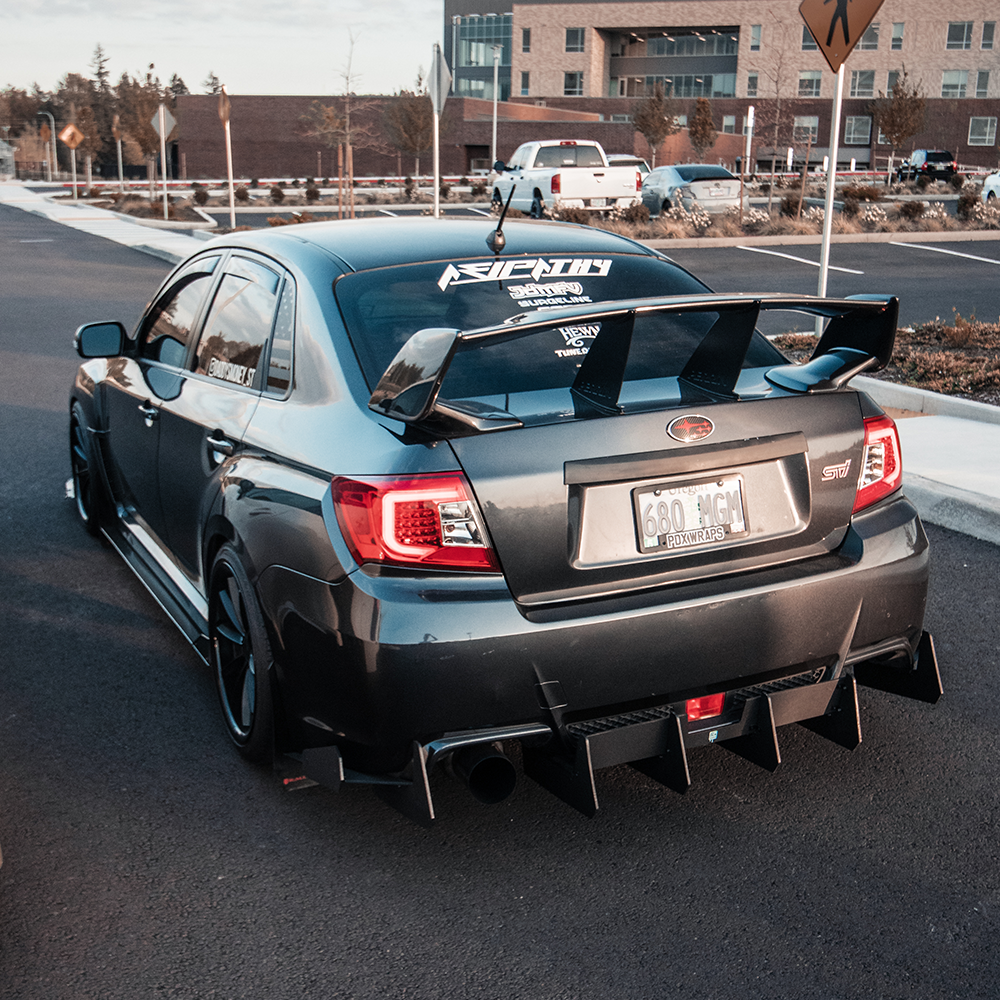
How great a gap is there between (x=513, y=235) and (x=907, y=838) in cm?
235

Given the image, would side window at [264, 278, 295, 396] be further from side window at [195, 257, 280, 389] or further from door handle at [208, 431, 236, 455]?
door handle at [208, 431, 236, 455]

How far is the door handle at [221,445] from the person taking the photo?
388cm

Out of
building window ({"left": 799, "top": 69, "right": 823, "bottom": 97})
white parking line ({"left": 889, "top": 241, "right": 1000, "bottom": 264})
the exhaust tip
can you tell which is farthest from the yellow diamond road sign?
building window ({"left": 799, "top": 69, "right": 823, "bottom": 97})

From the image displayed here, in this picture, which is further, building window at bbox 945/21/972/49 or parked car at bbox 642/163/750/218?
building window at bbox 945/21/972/49

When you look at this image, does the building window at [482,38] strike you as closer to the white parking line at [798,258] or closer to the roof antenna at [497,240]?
the white parking line at [798,258]

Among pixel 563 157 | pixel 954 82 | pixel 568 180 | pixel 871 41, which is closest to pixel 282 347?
pixel 568 180

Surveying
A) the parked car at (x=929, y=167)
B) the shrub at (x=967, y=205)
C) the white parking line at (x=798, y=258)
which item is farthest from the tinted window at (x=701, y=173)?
the parked car at (x=929, y=167)

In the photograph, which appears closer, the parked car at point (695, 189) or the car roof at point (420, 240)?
the car roof at point (420, 240)

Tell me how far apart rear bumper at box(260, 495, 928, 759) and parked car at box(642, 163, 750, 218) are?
25.9 m

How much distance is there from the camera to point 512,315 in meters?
3.80

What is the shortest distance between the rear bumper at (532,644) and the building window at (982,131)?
273ft

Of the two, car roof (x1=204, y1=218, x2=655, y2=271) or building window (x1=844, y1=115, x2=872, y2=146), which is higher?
building window (x1=844, y1=115, x2=872, y2=146)

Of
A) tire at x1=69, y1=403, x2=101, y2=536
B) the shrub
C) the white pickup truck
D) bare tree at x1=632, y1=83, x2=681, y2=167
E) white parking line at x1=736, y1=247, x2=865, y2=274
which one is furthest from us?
bare tree at x1=632, y1=83, x2=681, y2=167

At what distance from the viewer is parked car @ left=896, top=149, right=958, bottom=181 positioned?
55500mm
